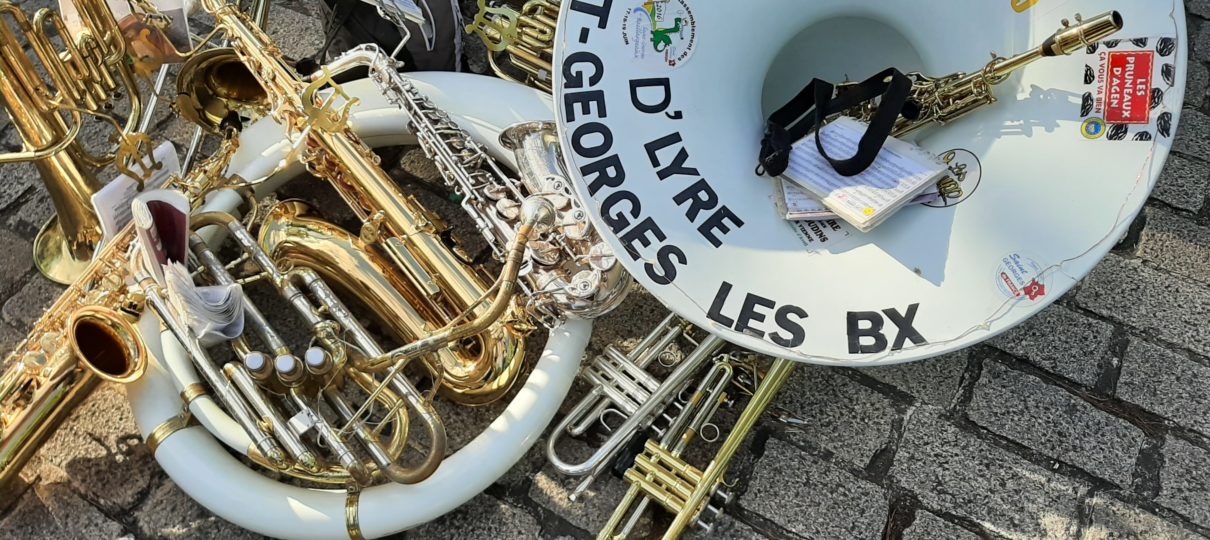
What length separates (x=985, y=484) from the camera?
229cm

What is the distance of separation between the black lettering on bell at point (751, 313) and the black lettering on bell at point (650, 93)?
462mm

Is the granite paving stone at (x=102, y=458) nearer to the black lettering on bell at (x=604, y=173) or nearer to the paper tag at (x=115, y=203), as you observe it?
the paper tag at (x=115, y=203)

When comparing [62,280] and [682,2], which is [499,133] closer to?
[682,2]

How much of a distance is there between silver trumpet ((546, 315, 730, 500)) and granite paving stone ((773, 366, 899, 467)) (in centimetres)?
26

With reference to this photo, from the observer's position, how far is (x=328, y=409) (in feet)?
7.55

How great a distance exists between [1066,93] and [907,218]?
0.39 metres

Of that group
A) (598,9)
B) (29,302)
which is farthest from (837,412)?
(29,302)

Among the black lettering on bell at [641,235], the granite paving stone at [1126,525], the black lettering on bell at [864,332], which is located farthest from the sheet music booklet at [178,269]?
the granite paving stone at [1126,525]

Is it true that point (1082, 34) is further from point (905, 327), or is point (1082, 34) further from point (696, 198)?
point (696, 198)

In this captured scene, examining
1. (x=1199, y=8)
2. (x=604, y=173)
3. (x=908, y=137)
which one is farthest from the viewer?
(x=1199, y=8)

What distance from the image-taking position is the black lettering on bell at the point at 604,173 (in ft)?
6.07

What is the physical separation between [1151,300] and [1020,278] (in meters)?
1.11

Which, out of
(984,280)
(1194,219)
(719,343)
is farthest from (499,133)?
(1194,219)

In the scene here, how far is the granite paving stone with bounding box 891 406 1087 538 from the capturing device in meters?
2.24
